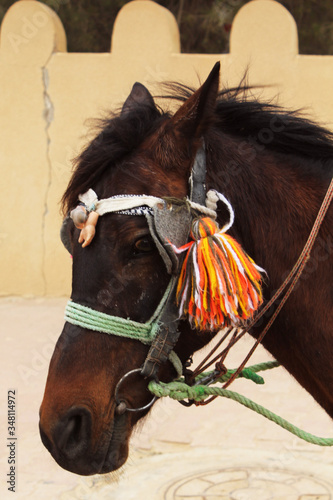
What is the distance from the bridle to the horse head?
0.02 m

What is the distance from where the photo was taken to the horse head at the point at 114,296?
161 centimetres

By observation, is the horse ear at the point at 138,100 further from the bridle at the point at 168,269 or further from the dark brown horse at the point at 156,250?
the bridle at the point at 168,269

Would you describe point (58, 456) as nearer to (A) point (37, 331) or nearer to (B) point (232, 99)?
(B) point (232, 99)

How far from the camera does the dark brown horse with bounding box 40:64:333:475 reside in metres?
1.62

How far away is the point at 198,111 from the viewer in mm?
1647

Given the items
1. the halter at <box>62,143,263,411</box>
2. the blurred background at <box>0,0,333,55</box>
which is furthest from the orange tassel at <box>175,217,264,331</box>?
the blurred background at <box>0,0,333,55</box>

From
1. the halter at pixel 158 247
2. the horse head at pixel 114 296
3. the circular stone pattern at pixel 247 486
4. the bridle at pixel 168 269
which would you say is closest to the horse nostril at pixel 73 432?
the horse head at pixel 114 296

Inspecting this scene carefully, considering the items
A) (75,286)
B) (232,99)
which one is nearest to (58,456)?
(75,286)

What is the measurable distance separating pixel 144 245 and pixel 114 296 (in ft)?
0.53

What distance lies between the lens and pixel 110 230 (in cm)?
163

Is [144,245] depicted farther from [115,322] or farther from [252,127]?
[252,127]

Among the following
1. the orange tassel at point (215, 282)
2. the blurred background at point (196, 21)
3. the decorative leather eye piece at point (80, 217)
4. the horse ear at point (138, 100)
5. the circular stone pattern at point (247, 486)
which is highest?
the blurred background at point (196, 21)

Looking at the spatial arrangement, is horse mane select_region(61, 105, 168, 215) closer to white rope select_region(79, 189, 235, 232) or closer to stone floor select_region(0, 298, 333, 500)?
white rope select_region(79, 189, 235, 232)

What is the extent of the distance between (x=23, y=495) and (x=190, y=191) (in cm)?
222
